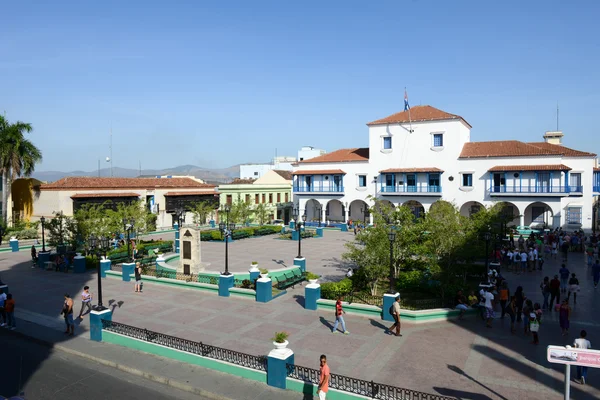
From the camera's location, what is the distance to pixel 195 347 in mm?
11695

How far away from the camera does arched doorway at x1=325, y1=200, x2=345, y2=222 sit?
49500 mm

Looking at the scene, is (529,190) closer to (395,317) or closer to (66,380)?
(395,317)

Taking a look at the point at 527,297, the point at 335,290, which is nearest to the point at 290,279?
the point at 335,290

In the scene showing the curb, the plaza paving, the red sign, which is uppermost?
the red sign

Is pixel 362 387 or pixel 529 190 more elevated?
pixel 529 190

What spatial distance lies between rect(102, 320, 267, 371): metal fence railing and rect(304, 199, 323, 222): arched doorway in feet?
123

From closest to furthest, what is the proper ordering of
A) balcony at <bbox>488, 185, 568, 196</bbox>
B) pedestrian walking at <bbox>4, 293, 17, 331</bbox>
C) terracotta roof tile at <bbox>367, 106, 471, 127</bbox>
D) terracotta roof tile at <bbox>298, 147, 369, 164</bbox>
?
pedestrian walking at <bbox>4, 293, 17, 331</bbox> → balcony at <bbox>488, 185, 568, 196</bbox> → terracotta roof tile at <bbox>367, 106, 471, 127</bbox> → terracotta roof tile at <bbox>298, 147, 369, 164</bbox>

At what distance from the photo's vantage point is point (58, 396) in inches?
399

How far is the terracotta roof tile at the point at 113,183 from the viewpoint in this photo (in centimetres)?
3966

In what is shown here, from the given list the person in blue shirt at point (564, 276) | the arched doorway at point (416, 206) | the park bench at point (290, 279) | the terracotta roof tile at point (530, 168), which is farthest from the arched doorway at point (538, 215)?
the park bench at point (290, 279)

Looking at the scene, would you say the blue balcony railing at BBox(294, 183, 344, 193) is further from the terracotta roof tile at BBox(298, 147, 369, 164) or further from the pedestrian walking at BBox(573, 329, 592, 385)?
the pedestrian walking at BBox(573, 329, 592, 385)

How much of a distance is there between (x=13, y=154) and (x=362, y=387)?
Result: 41979 millimetres

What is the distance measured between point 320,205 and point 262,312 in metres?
34.3

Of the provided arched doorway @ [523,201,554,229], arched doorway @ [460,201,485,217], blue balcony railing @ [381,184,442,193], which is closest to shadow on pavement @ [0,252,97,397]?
blue balcony railing @ [381,184,442,193]
